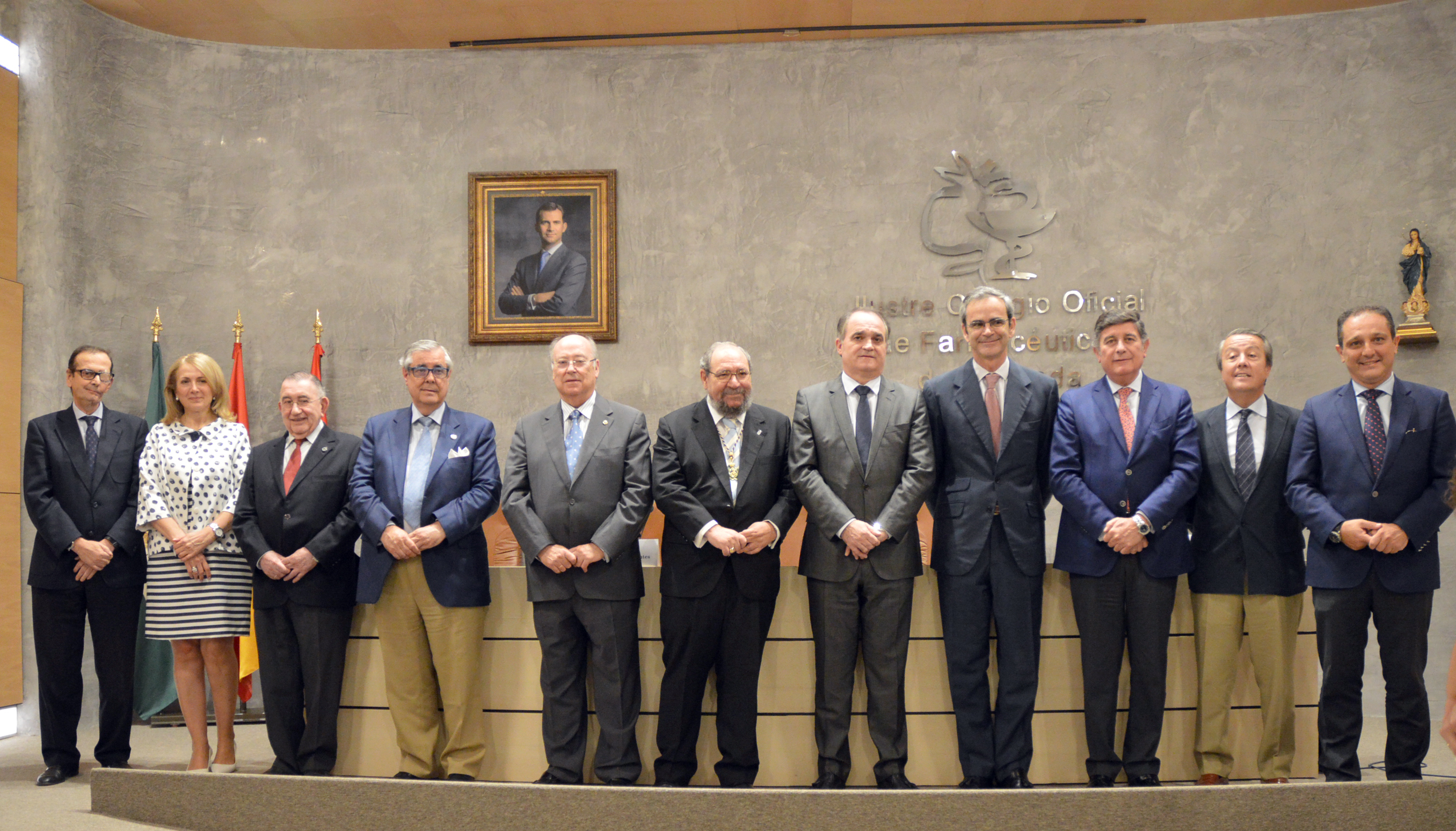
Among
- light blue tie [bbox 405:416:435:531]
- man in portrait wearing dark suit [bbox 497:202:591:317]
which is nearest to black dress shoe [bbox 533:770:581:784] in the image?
light blue tie [bbox 405:416:435:531]

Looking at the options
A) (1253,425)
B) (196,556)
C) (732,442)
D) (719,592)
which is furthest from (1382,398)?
(196,556)

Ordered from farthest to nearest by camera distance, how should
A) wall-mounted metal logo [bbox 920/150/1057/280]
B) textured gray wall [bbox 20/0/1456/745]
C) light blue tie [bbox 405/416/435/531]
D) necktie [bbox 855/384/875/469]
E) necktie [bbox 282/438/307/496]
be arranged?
wall-mounted metal logo [bbox 920/150/1057/280], textured gray wall [bbox 20/0/1456/745], necktie [bbox 282/438/307/496], light blue tie [bbox 405/416/435/531], necktie [bbox 855/384/875/469]

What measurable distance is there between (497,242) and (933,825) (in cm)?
446

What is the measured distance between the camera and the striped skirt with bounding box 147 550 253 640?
3.80m

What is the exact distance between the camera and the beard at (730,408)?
3578 millimetres

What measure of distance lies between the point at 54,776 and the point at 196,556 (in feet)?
3.60

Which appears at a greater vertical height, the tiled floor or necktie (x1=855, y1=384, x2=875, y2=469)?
necktie (x1=855, y1=384, x2=875, y2=469)

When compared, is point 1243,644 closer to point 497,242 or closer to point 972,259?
point 972,259

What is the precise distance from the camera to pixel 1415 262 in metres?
5.79

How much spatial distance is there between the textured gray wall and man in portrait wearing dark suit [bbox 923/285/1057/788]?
2636 mm

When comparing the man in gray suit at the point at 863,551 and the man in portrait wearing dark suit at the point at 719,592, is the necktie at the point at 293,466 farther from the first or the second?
the man in gray suit at the point at 863,551

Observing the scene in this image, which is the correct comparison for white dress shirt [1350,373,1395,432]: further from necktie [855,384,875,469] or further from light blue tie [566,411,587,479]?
light blue tie [566,411,587,479]

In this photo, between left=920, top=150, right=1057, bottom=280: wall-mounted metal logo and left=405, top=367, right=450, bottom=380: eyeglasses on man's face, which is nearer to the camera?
left=405, top=367, right=450, bottom=380: eyeglasses on man's face

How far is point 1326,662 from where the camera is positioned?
333 centimetres
